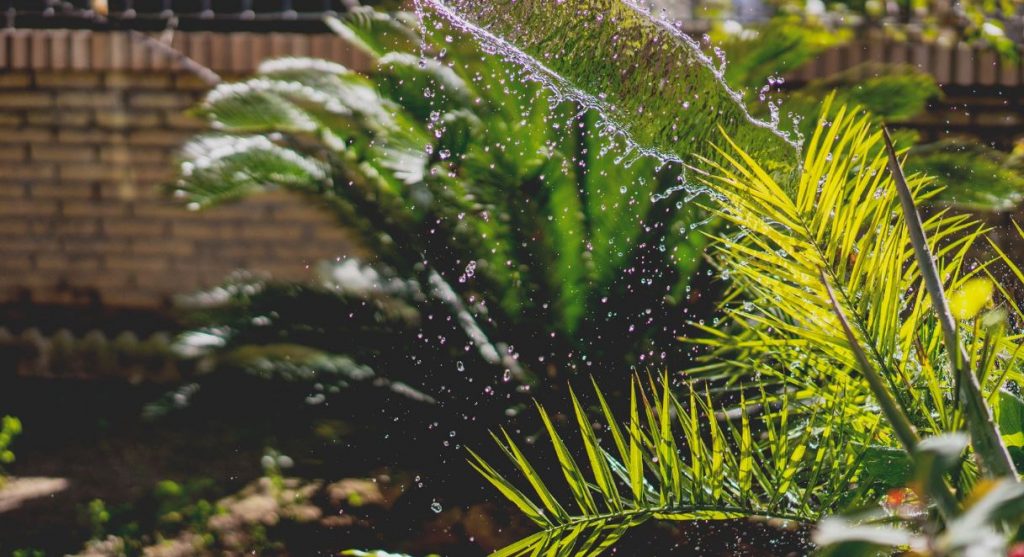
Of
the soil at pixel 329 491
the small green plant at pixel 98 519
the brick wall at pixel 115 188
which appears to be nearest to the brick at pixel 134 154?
the brick wall at pixel 115 188

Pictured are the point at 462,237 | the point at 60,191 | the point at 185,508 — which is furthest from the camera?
the point at 60,191

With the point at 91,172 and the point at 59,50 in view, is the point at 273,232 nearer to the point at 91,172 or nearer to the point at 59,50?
the point at 91,172

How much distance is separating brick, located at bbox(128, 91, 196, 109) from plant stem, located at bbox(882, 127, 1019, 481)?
166 inches

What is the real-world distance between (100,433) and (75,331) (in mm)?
853

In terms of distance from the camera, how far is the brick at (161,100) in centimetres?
471

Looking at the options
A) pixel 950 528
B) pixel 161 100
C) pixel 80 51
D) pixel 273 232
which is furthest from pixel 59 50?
pixel 950 528

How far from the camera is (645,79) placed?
6.34ft

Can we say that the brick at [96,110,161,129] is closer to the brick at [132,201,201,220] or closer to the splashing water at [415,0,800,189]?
the brick at [132,201,201,220]

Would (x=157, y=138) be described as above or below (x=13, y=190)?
above

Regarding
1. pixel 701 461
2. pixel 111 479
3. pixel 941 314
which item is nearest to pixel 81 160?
pixel 111 479

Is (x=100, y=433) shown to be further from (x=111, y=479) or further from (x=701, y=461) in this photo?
(x=701, y=461)

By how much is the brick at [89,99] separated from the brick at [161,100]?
8 cm

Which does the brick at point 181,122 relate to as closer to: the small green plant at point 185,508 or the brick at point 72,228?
the brick at point 72,228

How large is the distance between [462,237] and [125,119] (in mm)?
2542
